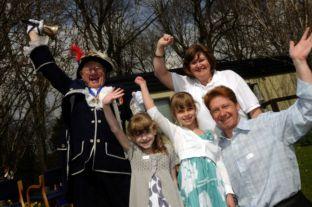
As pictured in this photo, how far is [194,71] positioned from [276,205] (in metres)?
1.36

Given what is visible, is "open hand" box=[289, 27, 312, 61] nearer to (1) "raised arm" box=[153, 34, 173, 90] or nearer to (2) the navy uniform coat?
(1) "raised arm" box=[153, 34, 173, 90]

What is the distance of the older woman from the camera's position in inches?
128

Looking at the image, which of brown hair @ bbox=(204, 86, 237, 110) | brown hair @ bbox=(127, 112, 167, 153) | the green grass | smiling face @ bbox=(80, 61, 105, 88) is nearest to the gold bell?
smiling face @ bbox=(80, 61, 105, 88)

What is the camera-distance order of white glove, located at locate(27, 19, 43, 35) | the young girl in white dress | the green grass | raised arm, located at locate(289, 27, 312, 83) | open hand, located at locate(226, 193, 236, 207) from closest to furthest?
raised arm, located at locate(289, 27, 312, 83)
open hand, located at locate(226, 193, 236, 207)
the young girl in white dress
white glove, located at locate(27, 19, 43, 35)
the green grass

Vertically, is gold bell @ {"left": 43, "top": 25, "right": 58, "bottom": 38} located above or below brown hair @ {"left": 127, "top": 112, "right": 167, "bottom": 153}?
above

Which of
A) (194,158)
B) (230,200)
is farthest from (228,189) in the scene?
(194,158)

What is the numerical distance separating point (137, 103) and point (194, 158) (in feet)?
2.10

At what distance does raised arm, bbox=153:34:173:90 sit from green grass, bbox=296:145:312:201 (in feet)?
9.57

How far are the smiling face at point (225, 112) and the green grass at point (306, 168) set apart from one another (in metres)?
3.22

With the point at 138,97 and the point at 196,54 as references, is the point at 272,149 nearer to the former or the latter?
the point at 196,54

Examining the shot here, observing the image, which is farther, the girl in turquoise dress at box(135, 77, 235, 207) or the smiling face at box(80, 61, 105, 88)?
the smiling face at box(80, 61, 105, 88)

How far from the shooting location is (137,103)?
343 centimetres

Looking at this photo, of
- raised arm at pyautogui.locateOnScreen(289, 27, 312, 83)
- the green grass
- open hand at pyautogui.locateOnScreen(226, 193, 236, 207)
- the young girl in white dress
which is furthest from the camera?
the green grass

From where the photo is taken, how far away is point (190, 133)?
3232 millimetres
